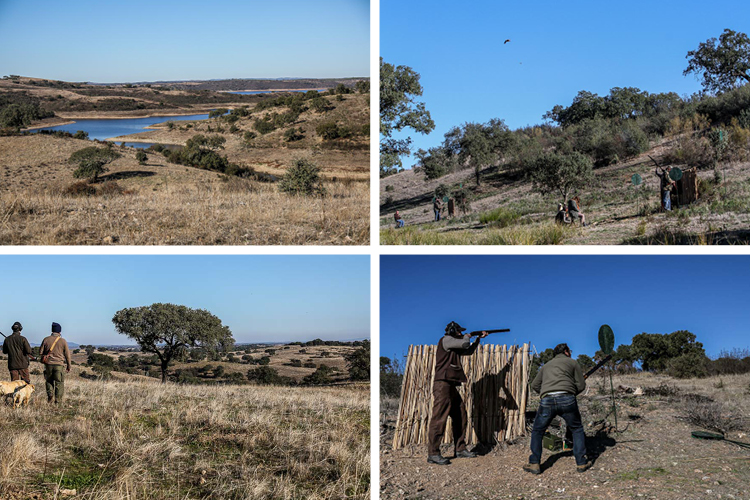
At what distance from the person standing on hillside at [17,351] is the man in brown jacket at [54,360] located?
1.02 feet

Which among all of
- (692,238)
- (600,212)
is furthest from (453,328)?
(600,212)

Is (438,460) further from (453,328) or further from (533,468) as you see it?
(453,328)

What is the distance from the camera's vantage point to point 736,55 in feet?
86.3

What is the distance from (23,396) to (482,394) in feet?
17.6

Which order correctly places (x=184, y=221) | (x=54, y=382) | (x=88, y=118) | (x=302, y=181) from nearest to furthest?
(x=54, y=382)
(x=184, y=221)
(x=302, y=181)
(x=88, y=118)

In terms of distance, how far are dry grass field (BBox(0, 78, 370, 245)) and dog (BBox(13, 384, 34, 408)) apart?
99.3 inches

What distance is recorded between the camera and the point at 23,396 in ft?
24.0

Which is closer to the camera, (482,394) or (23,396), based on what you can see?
(482,394)

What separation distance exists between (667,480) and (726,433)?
2.01 meters

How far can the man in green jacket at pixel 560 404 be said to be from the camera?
6.04 meters

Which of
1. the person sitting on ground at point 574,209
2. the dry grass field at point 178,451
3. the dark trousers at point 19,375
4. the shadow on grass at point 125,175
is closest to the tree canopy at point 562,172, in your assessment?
the person sitting on ground at point 574,209

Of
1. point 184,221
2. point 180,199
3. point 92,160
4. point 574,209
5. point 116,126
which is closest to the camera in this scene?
point 184,221

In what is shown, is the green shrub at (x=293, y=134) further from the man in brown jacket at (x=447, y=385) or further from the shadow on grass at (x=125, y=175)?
the man in brown jacket at (x=447, y=385)

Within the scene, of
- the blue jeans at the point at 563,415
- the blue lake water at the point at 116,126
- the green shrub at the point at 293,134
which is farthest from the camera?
the green shrub at the point at 293,134
